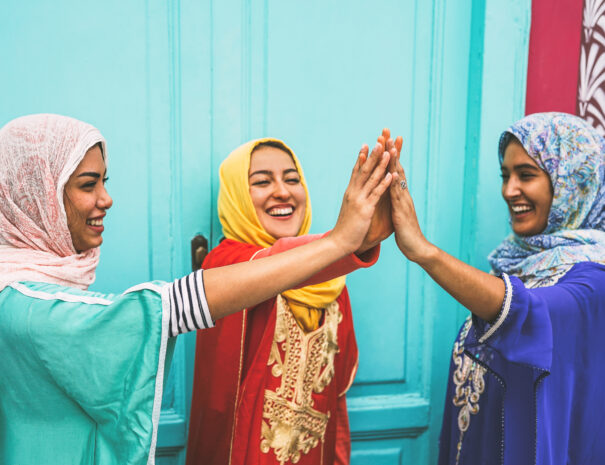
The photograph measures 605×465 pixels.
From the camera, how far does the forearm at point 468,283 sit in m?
1.03

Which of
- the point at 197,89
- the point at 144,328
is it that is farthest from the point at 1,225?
the point at 197,89

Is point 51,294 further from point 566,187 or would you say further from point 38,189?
point 566,187

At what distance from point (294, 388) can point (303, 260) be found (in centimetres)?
56

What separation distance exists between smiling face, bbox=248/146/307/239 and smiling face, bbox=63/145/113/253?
0.47 metres

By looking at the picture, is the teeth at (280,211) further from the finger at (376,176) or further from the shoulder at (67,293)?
the shoulder at (67,293)

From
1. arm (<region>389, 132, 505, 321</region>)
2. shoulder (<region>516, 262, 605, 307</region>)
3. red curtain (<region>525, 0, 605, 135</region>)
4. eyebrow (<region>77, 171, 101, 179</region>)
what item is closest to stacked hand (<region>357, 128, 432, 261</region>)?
arm (<region>389, 132, 505, 321</region>)

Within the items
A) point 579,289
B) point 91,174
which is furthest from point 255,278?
point 579,289

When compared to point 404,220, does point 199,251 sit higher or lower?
lower

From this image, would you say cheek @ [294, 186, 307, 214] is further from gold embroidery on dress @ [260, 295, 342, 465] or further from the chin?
the chin

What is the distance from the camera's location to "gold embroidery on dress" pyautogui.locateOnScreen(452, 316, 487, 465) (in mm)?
1372

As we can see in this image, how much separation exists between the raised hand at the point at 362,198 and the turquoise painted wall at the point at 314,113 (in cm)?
75

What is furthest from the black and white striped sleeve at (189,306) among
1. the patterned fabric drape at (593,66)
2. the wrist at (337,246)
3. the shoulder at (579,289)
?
the patterned fabric drape at (593,66)

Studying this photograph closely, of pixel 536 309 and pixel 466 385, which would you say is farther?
pixel 466 385

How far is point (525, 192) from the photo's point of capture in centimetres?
144
